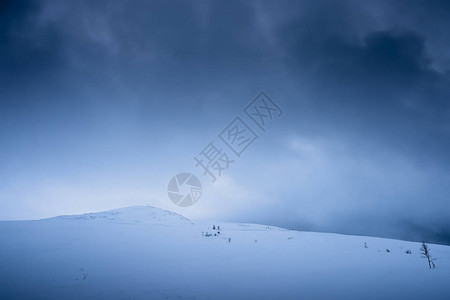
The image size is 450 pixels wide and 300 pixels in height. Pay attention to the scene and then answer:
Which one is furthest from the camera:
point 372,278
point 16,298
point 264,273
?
point 264,273

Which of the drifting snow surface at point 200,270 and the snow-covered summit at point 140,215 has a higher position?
the snow-covered summit at point 140,215

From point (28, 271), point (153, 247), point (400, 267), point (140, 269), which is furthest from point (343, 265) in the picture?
point (28, 271)

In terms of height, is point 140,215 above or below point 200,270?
above

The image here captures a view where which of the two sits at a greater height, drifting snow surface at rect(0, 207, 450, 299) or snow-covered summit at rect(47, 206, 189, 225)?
snow-covered summit at rect(47, 206, 189, 225)

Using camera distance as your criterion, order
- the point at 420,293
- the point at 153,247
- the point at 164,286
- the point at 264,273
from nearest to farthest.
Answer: the point at 420,293, the point at 164,286, the point at 264,273, the point at 153,247

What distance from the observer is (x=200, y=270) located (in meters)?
5.44

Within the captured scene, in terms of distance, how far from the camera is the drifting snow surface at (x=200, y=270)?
414cm

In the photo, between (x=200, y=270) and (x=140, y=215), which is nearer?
(x=200, y=270)

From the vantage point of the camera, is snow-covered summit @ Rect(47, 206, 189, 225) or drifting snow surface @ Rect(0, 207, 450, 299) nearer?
drifting snow surface @ Rect(0, 207, 450, 299)

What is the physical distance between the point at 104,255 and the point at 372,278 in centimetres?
717

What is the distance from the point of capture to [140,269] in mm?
5375

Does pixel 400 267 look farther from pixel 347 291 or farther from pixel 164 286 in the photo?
pixel 164 286

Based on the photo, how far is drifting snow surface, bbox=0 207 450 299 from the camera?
4.14 m

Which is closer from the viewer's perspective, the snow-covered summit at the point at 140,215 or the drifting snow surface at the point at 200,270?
the drifting snow surface at the point at 200,270
